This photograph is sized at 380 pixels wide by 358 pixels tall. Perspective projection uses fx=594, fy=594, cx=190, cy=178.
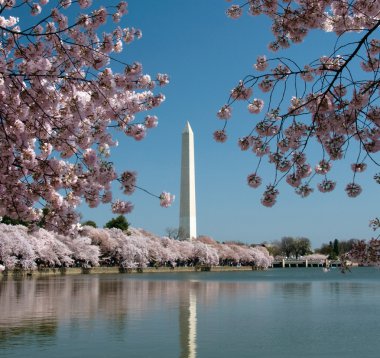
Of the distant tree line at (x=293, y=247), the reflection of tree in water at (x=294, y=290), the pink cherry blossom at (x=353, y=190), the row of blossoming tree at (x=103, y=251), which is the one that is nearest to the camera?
the pink cherry blossom at (x=353, y=190)

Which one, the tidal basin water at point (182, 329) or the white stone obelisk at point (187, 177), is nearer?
the tidal basin water at point (182, 329)

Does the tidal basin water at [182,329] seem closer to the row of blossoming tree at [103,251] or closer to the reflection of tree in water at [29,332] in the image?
the reflection of tree in water at [29,332]

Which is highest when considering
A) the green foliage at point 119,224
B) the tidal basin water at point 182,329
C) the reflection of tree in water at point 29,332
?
the green foliage at point 119,224

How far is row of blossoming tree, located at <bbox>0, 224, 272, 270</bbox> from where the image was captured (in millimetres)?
46406

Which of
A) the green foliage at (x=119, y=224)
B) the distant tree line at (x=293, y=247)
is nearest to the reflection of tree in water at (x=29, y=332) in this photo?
the green foliage at (x=119, y=224)

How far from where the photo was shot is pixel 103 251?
6438 cm

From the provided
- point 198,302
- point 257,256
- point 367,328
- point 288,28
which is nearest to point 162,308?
point 198,302

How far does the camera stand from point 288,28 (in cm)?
576

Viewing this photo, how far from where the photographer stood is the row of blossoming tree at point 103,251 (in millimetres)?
46406

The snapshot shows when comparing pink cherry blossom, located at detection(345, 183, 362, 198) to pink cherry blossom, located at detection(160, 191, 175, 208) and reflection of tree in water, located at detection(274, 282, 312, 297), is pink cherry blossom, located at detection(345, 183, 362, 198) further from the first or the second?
reflection of tree in water, located at detection(274, 282, 312, 297)

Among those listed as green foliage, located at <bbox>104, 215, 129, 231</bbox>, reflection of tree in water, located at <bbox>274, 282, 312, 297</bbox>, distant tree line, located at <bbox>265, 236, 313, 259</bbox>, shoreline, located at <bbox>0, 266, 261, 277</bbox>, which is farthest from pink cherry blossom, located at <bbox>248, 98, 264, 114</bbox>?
distant tree line, located at <bbox>265, 236, 313, 259</bbox>

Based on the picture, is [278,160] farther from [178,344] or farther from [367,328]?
[367,328]

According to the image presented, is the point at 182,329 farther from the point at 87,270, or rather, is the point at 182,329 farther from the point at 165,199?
the point at 87,270

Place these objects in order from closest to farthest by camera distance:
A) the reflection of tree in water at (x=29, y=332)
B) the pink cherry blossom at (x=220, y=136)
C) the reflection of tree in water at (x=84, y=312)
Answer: the pink cherry blossom at (x=220, y=136) < the reflection of tree in water at (x=29, y=332) < the reflection of tree in water at (x=84, y=312)
